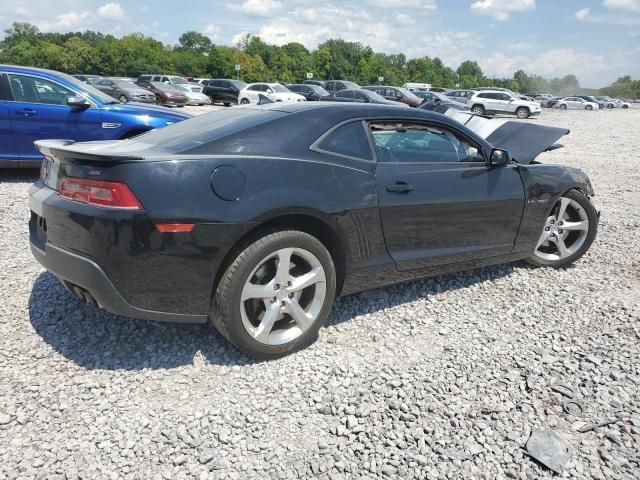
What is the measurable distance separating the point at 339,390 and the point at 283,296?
0.61 metres

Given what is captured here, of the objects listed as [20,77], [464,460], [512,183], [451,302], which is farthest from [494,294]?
[20,77]

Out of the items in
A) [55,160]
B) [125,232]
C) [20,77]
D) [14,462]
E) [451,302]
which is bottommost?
[14,462]

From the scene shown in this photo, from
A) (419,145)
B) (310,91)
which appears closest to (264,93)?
(310,91)

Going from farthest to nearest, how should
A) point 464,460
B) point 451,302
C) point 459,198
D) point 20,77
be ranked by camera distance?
point 20,77 < point 451,302 < point 459,198 < point 464,460

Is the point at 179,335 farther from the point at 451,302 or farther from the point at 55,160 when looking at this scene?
the point at 451,302

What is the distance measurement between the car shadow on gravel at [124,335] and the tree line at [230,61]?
6026 centimetres

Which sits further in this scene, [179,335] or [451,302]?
[451,302]

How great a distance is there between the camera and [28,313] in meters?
3.28

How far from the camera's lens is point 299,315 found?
2.94 m

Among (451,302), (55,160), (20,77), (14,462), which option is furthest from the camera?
(20,77)

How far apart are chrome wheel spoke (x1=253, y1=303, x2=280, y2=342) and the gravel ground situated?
189 millimetres

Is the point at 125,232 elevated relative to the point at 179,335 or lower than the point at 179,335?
elevated

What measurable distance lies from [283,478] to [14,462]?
114 centimetres

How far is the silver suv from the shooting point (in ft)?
104
